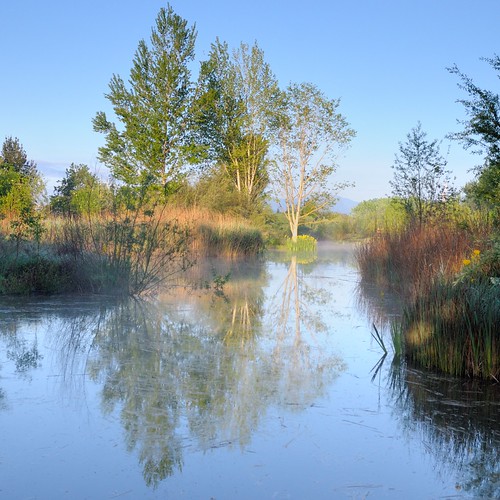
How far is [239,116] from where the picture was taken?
1062 inches

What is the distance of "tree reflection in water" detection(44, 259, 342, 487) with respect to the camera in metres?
2.81

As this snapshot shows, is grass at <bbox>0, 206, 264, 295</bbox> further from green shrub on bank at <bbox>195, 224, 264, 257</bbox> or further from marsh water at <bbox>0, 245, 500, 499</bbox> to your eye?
green shrub on bank at <bbox>195, 224, 264, 257</bbox>

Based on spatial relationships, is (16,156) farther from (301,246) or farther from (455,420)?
(455,420)

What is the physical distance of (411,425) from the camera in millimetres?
2998

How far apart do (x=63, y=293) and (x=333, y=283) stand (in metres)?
4.49

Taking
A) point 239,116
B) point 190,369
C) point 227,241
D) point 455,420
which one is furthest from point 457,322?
point 239,116

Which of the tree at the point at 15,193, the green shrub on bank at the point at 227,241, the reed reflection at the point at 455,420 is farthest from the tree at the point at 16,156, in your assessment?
the reed reflection at the point at 455,420

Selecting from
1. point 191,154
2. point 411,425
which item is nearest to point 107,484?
point 411,425

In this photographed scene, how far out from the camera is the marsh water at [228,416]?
91.3 inches

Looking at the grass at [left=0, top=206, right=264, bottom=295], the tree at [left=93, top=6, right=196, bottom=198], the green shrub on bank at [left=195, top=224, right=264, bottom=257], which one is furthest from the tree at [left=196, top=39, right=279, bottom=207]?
the grass at [left=0, top=206, right=264, bottom=295]

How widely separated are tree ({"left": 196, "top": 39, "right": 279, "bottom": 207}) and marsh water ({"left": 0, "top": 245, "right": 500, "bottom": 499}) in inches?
855

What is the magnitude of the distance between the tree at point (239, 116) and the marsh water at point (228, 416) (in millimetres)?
21727

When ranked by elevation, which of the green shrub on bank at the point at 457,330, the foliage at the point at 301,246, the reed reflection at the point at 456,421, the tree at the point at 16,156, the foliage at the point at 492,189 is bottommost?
the reed reflection at the point at 456,421

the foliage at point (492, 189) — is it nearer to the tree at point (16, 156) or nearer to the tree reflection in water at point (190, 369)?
the tree reflection in water at point (190, 369)
